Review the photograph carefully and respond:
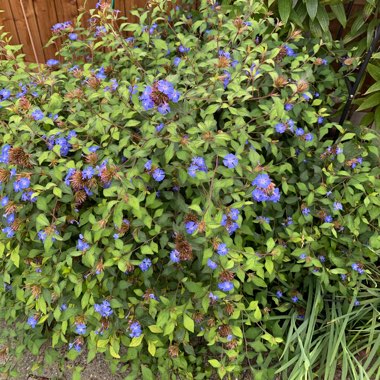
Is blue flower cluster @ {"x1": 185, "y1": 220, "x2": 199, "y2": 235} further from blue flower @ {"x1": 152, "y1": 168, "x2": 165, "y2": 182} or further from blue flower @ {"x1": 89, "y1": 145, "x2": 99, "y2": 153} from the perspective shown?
blue flower @ {"x1": 89, "y1": 145, "x2": 99, "y2": 153}

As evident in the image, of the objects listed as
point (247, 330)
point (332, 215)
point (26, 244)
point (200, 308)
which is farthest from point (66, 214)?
point (332, 215)

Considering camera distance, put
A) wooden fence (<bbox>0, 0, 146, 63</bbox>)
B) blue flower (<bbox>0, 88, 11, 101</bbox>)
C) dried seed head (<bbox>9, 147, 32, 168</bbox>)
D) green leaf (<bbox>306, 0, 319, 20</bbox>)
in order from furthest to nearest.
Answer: wooden fence (<bbox>0, 0, 146, 63</bbox>) < green leaf (<bbox>306, 0, 319, 20</bbox>) < blue flower (<bbox>0, 88, 11, 101</bbox>) < dried seed head (<bbox>9, 147, 32, 168</bbox>)

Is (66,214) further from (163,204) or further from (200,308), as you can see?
(200,308)

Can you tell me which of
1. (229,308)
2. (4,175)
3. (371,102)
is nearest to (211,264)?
(229,308)

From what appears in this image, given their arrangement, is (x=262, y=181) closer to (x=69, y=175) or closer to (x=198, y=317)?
(x=198, y=317)

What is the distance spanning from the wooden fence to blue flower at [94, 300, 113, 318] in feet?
7.56

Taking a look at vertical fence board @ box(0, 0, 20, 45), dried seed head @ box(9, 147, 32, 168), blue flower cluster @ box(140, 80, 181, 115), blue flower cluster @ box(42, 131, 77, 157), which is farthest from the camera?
vertical fence board @ box(0, 0, 20, 45)

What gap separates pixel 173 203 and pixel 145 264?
0.27m

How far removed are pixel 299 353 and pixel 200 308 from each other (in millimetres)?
607

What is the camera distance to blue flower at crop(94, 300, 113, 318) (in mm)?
1560

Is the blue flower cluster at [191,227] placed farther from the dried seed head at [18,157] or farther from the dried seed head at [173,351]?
the dried seed head at [18,157]

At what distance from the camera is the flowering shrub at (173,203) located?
1.51 metres

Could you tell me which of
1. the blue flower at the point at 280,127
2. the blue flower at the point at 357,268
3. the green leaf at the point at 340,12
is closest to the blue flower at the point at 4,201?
the blue flower at the point at 280,127

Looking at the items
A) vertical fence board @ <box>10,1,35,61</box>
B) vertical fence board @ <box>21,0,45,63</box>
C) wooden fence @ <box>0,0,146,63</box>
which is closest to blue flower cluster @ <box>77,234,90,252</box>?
wooden fence @ <box>0,0,146,63</box>
